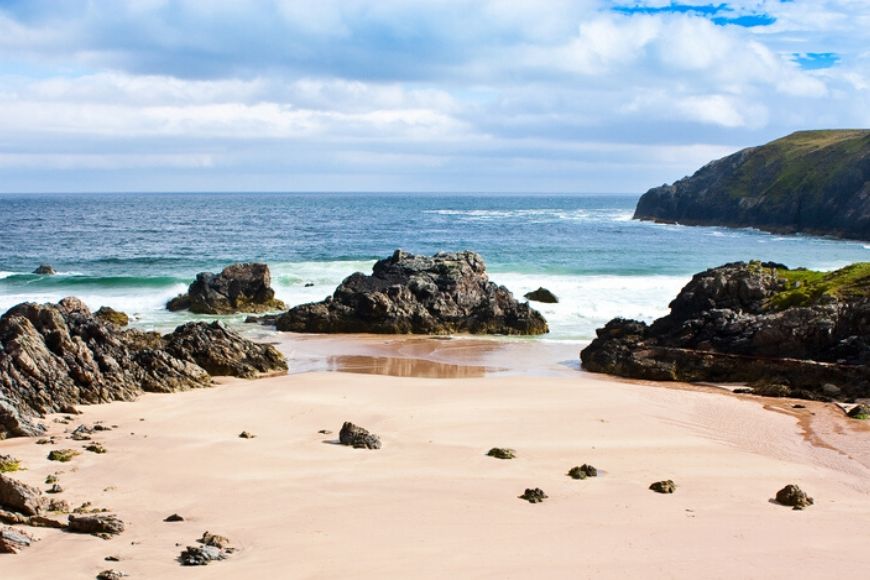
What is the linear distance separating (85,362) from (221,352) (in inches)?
189

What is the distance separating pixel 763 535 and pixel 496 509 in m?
3.36

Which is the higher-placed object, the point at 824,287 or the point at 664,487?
the point at 824,287

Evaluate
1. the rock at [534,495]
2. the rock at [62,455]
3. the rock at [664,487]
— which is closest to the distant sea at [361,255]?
the rock at [664,487]

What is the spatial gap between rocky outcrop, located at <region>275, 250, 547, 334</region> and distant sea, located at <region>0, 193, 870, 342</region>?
210 centimetres

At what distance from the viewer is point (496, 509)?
1182cm

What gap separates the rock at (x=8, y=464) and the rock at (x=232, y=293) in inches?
951

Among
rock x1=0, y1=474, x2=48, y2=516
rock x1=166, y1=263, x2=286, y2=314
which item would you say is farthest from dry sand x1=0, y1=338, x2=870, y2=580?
rock x1=166, y1=263, x2=286, y2=314

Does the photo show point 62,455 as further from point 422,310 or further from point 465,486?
point 422,310

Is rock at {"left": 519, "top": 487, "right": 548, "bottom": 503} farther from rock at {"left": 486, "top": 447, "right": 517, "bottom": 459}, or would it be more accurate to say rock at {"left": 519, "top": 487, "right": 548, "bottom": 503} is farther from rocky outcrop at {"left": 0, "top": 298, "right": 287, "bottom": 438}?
rocky outcrop at {"left": 0, "top": 298, "right": 287, "bottom": 438}

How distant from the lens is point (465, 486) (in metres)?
12.9

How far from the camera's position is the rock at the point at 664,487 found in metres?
12.8

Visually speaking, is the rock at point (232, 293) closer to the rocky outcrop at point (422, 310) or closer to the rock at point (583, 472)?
the rocky outcrop at point (422, 310)

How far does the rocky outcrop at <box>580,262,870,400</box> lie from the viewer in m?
21.2

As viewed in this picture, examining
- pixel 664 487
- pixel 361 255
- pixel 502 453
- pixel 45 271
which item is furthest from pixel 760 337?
pixel 361 255
